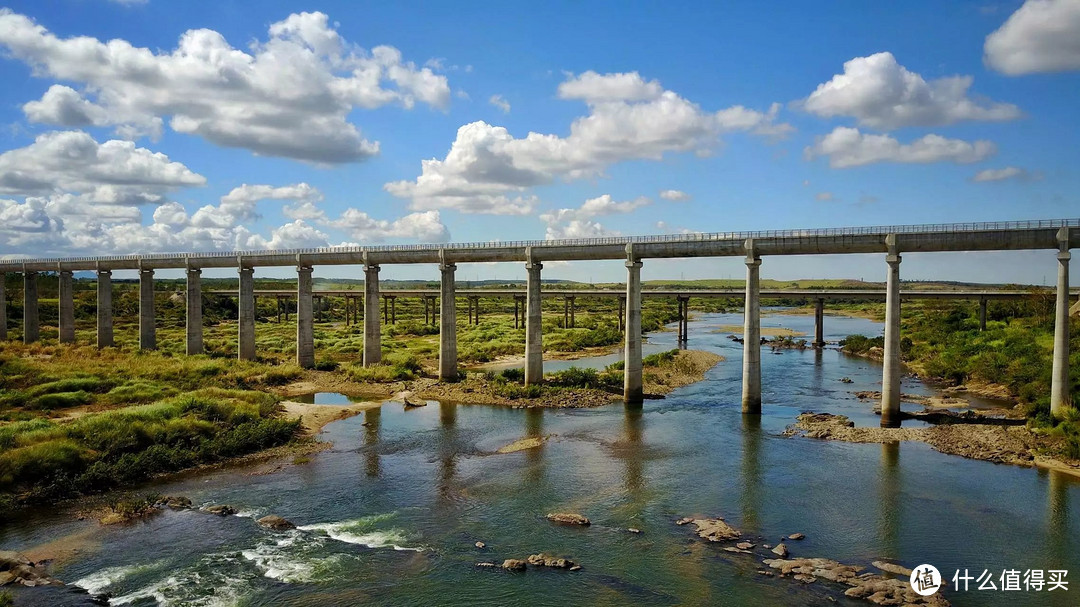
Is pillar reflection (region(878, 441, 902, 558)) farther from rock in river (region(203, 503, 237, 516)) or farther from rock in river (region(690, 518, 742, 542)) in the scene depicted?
rock in river (region(203, 503, 237, 516))

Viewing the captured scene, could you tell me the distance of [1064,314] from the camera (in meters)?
33.6

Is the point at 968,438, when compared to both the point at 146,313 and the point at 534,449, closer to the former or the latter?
the point at 534,449

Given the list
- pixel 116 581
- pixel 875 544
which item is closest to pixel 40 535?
pixel 116 581

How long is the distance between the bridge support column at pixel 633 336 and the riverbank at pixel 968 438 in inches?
446

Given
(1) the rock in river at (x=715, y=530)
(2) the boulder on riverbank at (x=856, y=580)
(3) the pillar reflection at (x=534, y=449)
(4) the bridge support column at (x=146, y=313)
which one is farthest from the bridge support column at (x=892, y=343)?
(4) the bridge support column at (x=146, y=313)

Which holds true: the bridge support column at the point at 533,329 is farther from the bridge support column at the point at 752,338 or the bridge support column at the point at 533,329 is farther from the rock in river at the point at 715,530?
the rock in river at the point at 715,530

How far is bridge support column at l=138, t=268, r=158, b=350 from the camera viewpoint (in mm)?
71312

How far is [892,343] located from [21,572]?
135ft

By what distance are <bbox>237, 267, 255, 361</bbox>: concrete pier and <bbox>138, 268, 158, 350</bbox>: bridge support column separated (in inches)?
502

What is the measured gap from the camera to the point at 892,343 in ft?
122

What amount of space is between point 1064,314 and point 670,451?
Result: 22.0 m

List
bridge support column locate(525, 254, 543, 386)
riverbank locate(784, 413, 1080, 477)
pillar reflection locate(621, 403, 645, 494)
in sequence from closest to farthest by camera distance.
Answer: pillar reflection locate(621, 403, 645, 494) < riverbank locate(784, 413, 1080, 477) < bridge support column locate(525, 254, 543, 386)

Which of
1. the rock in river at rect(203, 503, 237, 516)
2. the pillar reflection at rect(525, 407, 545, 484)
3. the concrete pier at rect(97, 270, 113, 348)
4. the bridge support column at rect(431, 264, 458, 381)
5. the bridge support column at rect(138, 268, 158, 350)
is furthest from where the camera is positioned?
the concrete pier at rect(97, 270, 113, 348)

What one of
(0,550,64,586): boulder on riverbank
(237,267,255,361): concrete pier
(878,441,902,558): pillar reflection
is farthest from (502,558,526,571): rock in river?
(237,267,255,361): concrete pier
